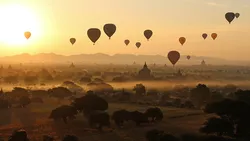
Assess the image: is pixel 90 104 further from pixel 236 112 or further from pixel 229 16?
pixel 229 16

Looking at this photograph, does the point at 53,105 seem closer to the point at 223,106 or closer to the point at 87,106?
the point at 87,106

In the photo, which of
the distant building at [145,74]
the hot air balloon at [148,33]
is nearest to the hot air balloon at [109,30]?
the hot air balloon at [148,33]

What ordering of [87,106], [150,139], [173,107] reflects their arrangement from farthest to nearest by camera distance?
[173,107] < [87,106] < [150,139]

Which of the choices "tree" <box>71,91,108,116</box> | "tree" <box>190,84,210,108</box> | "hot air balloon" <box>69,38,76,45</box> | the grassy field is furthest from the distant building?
"tree" <box>71,91,108,116</box>

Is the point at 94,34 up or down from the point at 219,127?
up

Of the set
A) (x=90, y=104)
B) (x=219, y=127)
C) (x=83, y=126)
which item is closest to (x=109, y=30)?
(x=90, y=104)

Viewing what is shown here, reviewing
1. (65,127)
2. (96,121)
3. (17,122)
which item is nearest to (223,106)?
(96,121)
